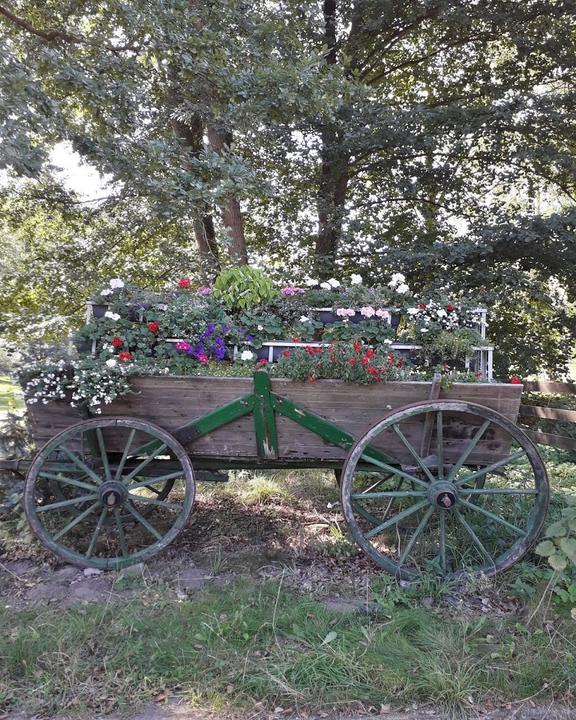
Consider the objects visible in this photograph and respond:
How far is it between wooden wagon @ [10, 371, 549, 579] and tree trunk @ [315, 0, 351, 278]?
14.3 ft

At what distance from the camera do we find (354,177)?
319 inches

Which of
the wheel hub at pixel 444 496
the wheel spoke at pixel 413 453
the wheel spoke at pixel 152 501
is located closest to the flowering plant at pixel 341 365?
the wheel spoke at pixel 413 453

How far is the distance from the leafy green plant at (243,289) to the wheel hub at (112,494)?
1.34 m

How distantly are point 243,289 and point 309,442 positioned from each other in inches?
46.1

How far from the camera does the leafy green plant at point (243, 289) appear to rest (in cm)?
365

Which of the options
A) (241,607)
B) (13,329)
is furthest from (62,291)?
(241,607)

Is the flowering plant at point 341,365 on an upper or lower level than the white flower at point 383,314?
lower

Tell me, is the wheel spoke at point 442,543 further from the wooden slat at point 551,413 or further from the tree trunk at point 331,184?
the tree trunk at point 331,184

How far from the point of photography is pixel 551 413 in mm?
5363

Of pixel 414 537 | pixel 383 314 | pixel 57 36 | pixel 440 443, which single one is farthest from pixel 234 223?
pixel 414 537

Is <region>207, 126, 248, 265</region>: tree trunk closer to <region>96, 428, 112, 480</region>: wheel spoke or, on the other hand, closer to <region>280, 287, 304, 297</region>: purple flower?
<region>280, 287, 304, 297</region>: purple flower

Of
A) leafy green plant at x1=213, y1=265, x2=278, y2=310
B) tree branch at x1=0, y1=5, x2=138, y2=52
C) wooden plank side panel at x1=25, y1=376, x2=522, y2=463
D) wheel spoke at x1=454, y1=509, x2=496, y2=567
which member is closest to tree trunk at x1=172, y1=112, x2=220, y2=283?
tree branch at x1=0, y1=5, x2=138, y2=52

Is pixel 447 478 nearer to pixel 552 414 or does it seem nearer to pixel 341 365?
pixel 341 365

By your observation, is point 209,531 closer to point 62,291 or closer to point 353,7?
point 62,291
